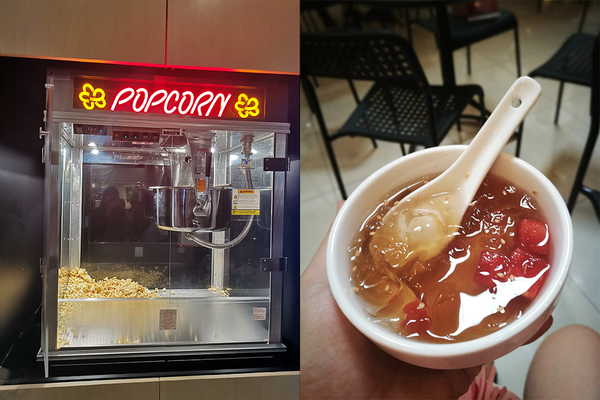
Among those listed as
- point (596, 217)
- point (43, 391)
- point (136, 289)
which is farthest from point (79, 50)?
point (596, 217)

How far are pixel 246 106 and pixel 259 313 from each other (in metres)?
0.57

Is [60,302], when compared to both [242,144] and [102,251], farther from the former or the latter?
[242,144]

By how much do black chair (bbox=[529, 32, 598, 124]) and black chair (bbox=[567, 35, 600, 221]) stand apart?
18cm

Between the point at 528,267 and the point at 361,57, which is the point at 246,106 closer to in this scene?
the point at 361,57

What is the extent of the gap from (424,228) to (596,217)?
1.34 metres

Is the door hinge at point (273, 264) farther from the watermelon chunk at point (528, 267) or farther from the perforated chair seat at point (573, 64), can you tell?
the perforated chair seat at point (573, 64)

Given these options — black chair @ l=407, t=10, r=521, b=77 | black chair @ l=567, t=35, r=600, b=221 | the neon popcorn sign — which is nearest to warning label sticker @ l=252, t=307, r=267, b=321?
the neon popcorn sign

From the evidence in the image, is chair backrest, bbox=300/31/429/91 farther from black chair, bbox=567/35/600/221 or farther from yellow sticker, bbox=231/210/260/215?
yellow sticker, bbox=231/210/260/215

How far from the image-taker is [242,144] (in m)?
1.11

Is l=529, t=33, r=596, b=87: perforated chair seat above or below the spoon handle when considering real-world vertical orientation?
above

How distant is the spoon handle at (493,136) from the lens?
2.89ft

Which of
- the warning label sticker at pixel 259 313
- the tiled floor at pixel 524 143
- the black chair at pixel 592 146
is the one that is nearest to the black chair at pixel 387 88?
the tiled floor at pixel 524 143

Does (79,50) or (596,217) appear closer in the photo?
(79,50)

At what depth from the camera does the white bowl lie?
697 millimetres
